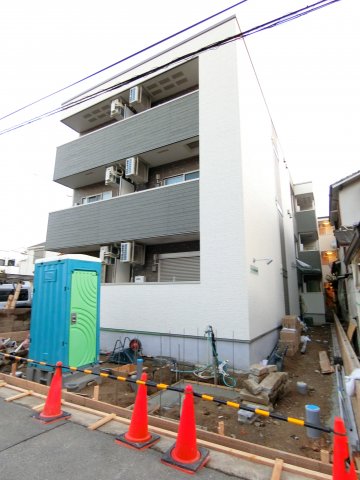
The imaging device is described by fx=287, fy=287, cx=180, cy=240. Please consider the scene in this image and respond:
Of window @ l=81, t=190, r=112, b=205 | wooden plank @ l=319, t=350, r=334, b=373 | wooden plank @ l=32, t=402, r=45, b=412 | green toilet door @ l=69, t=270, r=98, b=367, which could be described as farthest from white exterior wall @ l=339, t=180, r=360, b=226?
wooden plank @ l=32, t=402, r=45, b=412

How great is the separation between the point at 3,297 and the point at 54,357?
11323 mm

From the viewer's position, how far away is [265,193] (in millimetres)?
11500

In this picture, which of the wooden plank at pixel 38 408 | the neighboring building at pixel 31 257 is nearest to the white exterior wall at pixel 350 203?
the wooden plank at pixel 38 408

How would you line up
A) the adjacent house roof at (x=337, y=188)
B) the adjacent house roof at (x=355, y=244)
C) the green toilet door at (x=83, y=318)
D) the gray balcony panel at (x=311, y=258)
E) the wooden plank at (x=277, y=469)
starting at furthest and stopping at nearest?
the gray balcony panel at (x=311, y=258)
the adjacent house roof at (x=337, y=188)
the green toilet door at (x=83, y=318)
the adjacent house roof at (x=355, y=244)
the wooden plank at (x=277, y=469)

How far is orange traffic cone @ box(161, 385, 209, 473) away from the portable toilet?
366cm

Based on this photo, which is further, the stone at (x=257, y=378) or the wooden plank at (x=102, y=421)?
the stone at (x=257, y=378)

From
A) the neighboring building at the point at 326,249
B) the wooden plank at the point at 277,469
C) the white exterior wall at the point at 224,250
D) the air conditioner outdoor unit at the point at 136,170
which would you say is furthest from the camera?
the neighboring building at the point at 326,249

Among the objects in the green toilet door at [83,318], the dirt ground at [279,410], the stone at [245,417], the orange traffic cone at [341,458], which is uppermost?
the green toilet door at [83,318]

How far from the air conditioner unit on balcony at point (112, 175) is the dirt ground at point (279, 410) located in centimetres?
684

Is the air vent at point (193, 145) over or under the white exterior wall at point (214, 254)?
over

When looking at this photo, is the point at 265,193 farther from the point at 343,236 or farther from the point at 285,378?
the point at 285,378

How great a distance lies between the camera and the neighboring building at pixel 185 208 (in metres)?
8.20

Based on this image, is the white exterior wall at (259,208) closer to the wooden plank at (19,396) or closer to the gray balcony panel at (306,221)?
the wooden plank at (19,396)

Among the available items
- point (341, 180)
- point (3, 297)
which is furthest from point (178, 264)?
point (3, 297)
